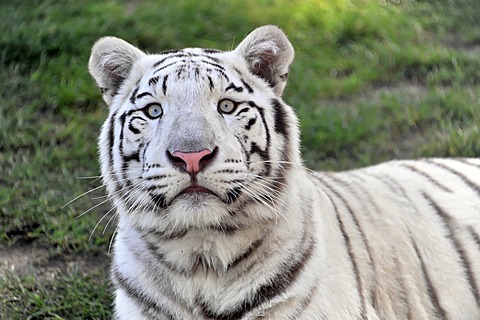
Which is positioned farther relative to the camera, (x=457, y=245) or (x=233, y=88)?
(x=457, y=245)

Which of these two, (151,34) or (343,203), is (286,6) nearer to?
(151,34)

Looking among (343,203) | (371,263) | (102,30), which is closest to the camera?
(371,263)

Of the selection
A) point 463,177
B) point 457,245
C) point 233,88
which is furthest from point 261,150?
point 463,177

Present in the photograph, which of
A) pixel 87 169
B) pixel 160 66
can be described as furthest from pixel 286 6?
pixel 160 66

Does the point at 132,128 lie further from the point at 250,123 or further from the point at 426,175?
the point at 426,175

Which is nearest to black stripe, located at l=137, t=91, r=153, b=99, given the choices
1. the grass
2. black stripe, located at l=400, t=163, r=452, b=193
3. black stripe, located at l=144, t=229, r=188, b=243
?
black stripe, located at l=144, t=229, r=188, b=243

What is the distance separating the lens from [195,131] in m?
2.07

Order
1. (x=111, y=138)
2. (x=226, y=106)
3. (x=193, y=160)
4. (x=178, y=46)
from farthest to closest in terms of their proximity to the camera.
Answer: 1. (x=178, y=46)
2. (x=111, y=138)
3. (x=226, y=106)
4. (x=193, y=160)

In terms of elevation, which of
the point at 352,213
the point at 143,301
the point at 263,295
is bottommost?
the point at 143,301

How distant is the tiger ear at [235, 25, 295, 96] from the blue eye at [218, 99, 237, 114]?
0.77 feet

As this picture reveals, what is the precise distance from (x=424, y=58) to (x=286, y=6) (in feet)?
3.53

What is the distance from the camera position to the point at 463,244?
2826 mm

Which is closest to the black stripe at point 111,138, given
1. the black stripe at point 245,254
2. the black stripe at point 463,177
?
the black stripe at point 245,254

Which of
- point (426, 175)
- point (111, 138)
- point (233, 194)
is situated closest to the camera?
point (233, 194)
